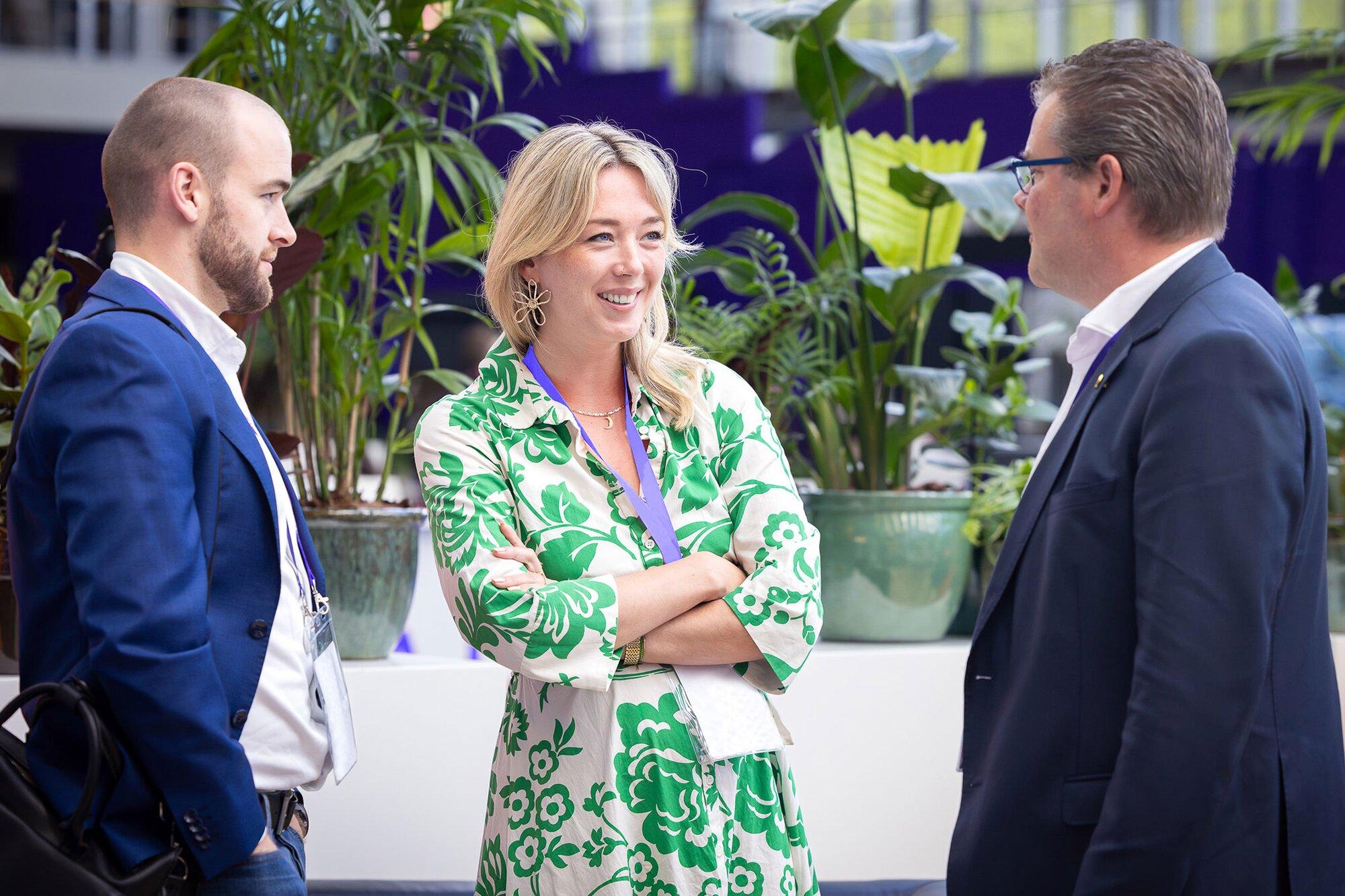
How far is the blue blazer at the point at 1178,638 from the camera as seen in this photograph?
1161 mm

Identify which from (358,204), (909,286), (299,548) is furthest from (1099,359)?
(358,204)

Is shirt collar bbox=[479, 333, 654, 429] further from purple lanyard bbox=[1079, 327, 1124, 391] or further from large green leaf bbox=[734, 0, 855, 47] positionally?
large green leaf bbox=[734, 0, 855, 47]

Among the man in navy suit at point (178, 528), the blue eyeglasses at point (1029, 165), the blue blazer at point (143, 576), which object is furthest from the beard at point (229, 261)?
the blue eyeglasses at point (1029, 165)

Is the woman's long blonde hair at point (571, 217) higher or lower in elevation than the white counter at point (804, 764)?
higher

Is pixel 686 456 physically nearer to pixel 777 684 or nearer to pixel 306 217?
pixel 777 684

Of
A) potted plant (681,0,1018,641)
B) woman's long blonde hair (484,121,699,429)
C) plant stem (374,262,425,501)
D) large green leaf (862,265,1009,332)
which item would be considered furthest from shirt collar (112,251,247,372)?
large green leaf (862,265,1009,332)

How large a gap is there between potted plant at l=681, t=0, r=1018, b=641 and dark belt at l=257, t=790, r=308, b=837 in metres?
1.50

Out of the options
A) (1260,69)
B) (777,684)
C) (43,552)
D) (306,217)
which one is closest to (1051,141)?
(777,684)

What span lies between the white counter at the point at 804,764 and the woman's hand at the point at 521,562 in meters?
1.00

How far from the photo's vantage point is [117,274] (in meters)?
1.50

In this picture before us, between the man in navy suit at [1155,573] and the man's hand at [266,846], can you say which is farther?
the man's hand at [266,846]

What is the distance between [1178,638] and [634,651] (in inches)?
25.7

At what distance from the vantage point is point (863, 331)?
2.87m

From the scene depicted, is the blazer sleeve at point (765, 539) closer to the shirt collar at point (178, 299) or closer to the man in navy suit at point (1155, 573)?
the man in navy suit at point (1155, 573)
